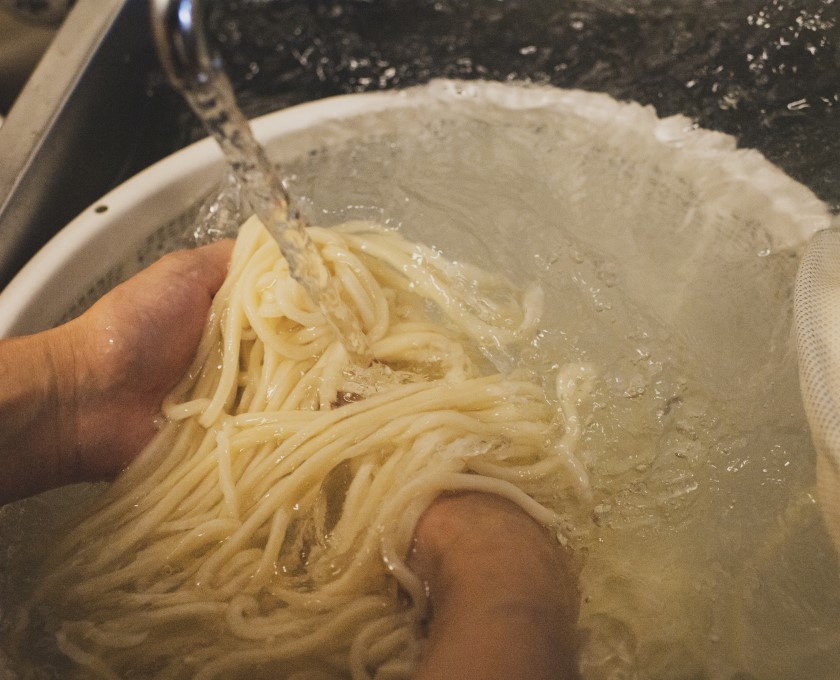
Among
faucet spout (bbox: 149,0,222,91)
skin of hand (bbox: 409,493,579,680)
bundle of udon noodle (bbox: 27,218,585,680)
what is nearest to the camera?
faucet spout (bbox: 149,0,222,91)

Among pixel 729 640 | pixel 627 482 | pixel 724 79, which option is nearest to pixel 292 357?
pixel 627 482

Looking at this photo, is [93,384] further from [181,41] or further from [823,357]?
[823,357]

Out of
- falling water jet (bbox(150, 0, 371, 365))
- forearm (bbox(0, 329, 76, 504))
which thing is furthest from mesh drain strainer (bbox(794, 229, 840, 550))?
forearm (bbox(0, 329, 76, 504))

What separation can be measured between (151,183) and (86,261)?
0.23 metres

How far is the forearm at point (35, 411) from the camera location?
1116mm

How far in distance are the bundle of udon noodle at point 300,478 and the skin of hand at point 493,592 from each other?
39 millimetres

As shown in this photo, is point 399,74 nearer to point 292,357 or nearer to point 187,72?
point 292,357

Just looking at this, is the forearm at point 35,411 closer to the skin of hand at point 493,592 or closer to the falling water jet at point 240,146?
the falling water jet at point 240,146

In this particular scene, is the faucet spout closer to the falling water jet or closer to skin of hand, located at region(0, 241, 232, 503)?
the falling water jet

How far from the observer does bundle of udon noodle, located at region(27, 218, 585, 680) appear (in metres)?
1.08

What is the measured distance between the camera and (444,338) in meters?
1.34

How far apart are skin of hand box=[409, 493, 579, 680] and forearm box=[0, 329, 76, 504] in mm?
631

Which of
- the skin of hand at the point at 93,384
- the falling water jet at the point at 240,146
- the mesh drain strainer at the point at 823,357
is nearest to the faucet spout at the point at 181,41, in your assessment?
the falling water jet at the point at 240,146

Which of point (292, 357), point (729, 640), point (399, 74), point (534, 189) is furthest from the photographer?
point (399, 74)
